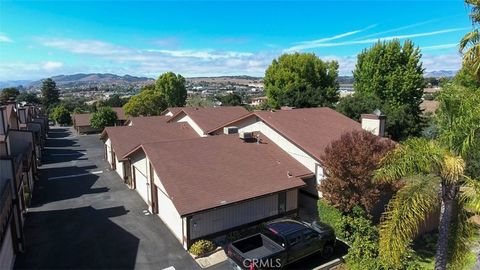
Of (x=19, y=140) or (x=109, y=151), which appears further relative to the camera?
(x=109, y=151)

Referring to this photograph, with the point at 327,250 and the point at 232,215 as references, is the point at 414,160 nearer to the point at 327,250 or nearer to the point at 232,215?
the point at 327,250

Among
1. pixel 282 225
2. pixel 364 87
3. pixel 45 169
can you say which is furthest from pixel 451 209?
pixel 364 87

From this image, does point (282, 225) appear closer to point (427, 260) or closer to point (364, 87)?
point (427, 260)

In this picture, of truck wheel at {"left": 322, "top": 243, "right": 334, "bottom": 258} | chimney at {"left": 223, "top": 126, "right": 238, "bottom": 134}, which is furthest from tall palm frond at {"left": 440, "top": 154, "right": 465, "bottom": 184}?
chimney at {"left": 223, "top": 126, "right": 238, "bottom": 134}

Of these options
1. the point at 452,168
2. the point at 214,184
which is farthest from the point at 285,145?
the point at 452,168

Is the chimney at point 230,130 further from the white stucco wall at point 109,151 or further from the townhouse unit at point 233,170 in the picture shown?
the white stucco wall at point 109,151

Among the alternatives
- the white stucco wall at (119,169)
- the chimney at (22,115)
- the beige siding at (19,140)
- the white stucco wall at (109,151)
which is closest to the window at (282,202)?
the white stucco wall at (119,169)
